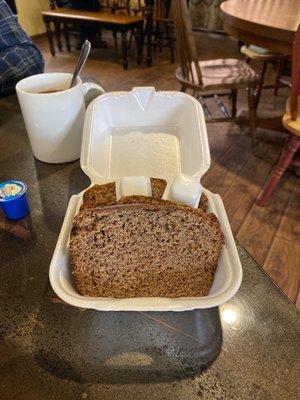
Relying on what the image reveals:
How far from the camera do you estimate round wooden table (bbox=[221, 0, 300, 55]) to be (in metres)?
1.28

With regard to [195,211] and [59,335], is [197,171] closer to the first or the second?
[195,211]

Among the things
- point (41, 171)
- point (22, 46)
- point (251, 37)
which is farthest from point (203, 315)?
point (251, 37)

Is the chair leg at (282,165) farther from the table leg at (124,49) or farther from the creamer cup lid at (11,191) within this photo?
the table leg at (124,49)

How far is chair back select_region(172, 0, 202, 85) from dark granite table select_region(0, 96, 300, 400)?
4.73 ft

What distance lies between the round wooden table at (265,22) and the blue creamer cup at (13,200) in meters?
1.20

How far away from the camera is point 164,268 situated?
42 cm

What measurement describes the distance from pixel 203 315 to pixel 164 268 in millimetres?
116

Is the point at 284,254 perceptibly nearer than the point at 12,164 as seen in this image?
No

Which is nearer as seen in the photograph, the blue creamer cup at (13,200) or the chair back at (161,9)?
the blue creamer cup at (13,200)

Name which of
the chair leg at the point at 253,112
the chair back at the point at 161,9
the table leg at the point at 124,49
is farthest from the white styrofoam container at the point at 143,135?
the chair back at the point at 161,9

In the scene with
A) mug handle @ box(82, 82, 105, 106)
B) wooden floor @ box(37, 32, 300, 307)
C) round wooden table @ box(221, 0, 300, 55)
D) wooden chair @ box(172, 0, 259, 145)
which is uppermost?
round wooden table @ box(221, 0, 300, 55)

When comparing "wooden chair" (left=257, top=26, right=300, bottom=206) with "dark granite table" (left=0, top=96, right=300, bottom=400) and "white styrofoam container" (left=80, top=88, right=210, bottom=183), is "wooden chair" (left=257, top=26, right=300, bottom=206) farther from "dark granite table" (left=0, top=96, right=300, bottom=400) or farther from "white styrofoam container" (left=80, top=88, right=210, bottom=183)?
"dark granite table" (left=0, top=96, right=300, bottom=400)

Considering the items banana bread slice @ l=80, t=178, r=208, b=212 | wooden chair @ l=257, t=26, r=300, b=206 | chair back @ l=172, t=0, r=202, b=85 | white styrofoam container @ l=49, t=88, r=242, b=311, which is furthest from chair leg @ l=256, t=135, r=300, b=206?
banana bread slice @ l=80, t=178, r=208, b=212

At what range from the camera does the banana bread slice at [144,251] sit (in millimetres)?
373
